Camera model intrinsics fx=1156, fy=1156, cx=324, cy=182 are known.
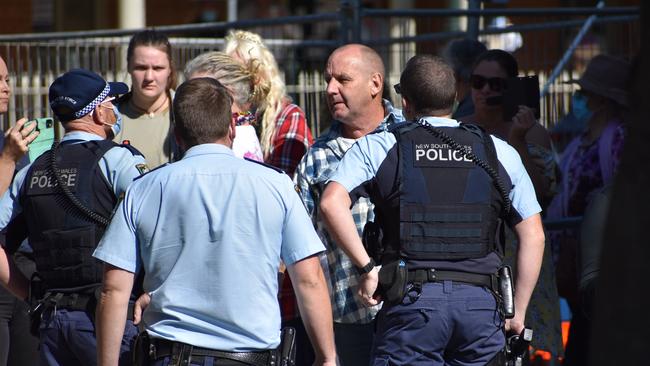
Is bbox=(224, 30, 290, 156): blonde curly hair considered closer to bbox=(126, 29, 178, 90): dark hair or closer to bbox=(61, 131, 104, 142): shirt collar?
bbox=(126, 29, 178, 90): dark hair

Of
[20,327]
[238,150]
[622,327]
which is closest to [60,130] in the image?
[20,327]

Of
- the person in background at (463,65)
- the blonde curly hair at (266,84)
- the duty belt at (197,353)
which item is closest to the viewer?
the duty belt at (197,353)

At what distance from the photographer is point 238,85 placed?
18.9 ft

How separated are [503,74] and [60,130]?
3134 millimetres

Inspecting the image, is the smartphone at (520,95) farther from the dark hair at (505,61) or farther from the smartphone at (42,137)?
the smartphone at (42,137)

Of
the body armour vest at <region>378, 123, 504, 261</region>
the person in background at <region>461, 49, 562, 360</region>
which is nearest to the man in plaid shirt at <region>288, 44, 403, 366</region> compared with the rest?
the body armour vest at <region>378, 123, 504, 261</region>

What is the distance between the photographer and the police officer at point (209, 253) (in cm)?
406

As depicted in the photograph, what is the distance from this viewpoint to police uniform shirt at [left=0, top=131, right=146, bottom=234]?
15.7 feet

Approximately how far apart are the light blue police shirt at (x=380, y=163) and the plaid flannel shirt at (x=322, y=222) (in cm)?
52

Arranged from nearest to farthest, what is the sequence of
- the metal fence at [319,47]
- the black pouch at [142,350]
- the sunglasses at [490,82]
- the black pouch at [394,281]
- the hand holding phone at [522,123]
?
the black pouch at [142,350]
the black pouch at [394,281]
the hand holding phone at [522,123]
the sunglasses at [490,82]
the metal fence at [319,47]

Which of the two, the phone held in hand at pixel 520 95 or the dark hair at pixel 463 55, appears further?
the dark hair at pixel 463 55

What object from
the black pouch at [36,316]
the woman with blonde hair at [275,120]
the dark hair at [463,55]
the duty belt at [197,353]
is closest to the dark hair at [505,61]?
the dark hair at [463,55]

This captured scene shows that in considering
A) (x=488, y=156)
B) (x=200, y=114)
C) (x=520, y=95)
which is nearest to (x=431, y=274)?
(x=488, y=156)

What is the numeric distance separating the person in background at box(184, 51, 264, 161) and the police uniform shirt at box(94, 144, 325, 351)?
1.41 metres
